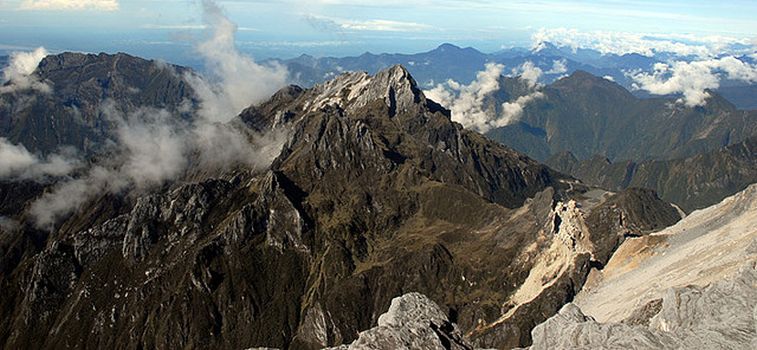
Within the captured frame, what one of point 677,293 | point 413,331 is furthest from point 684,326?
point 413,331

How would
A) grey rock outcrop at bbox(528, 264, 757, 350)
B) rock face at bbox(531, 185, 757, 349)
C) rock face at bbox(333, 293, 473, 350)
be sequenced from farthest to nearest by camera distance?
rock face at bbox(333, 293, 473, 350) < rock face at bbox(531, 185, 757, 349) < grey rock outcrop at bbox(528, 264, 757, 350)

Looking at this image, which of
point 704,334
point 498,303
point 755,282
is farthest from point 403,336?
point 498,303

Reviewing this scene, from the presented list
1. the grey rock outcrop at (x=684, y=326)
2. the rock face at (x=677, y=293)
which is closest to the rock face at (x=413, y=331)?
the grey rock outcrop at (x=684, y=326)

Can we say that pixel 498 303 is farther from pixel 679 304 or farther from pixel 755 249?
pixel 679 304

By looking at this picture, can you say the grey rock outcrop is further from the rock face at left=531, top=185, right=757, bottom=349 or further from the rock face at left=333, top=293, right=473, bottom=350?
the rock face at left=333, top=293, right=473, bottom=350

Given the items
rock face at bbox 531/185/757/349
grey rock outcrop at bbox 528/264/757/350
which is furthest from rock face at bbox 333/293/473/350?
rock face at bbox 531/185/757/349
